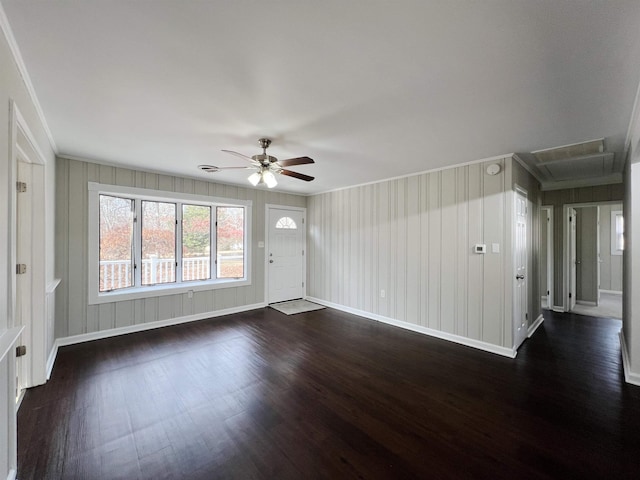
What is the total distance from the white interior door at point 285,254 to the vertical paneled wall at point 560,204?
16.5ft

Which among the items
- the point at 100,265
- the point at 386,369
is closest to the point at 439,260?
the point at 386,369

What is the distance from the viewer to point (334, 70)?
66.7 inches

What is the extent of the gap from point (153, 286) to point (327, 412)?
11.5 feet

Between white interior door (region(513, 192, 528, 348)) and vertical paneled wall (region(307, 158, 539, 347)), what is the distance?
16 centimetres

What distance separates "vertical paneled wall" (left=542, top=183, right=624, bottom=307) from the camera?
191 inches

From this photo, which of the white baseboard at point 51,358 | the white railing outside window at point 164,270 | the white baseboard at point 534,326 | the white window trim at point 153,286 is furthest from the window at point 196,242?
the white baseboard at point 534,326

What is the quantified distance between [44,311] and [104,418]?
1.29 m

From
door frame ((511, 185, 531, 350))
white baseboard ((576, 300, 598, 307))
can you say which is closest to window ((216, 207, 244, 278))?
door frame ((511, 185, 531, 350))

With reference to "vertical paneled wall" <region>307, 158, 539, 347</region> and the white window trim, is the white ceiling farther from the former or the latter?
the white window trim

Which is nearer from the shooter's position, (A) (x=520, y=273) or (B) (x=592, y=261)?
(A) (x=520, y=273)

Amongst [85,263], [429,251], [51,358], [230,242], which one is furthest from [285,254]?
[51,358]

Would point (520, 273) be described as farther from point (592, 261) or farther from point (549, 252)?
point (592, 261)

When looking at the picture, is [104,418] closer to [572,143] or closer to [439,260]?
[439,260]

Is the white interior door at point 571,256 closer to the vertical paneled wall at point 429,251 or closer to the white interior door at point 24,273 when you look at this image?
the vertical paneled wall at point 429,251
